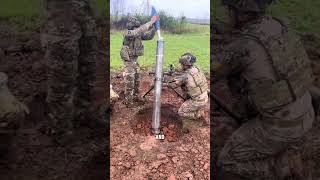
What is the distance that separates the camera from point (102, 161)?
296cm

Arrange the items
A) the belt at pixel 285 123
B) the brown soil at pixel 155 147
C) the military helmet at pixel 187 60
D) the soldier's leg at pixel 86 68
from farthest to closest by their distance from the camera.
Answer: the military helmet at pixel 187 60
the brown soil at pixel 155 147
the soldier's leg at pixel 86 68
the belt at pixel 285 123

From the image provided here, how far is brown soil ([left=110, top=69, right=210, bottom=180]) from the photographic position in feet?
12.9

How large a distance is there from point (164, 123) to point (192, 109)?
0.61m

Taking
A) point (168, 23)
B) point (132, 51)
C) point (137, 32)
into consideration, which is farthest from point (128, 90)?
point (168, 23)

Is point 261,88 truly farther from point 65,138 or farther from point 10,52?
point 10,52

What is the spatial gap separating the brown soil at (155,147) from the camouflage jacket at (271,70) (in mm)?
1493

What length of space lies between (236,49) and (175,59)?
10.5 ft

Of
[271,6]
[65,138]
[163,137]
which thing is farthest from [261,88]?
[163,137]

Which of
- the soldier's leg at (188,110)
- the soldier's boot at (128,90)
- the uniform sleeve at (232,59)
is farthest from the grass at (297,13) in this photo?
the soldier's boot at (128,90)

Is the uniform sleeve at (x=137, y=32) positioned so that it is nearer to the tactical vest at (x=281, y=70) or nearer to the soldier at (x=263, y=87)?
the soldier at (x=263, y=87)

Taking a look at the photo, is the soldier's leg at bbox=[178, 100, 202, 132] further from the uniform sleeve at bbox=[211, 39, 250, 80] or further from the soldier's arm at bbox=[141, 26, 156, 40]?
the uniform sleeve at bbox=[211, 39, 250, 80]

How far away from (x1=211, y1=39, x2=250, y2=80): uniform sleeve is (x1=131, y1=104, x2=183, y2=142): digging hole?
77.9 inches

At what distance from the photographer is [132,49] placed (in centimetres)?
569

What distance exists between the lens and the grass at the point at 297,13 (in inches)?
105
